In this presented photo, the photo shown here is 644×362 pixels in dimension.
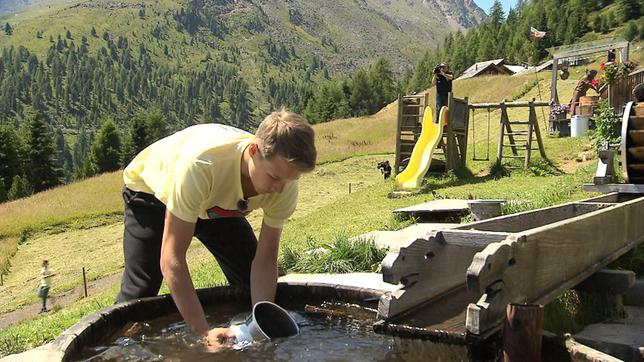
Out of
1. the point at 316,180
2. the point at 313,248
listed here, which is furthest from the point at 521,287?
the point at 316,180

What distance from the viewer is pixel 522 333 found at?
2.19 metres

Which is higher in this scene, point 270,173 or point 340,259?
point 270,173

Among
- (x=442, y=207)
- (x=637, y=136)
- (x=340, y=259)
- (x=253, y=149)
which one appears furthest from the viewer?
(x=442, y=207)

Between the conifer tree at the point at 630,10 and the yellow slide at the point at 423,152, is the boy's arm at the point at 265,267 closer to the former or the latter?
the yellow slide at the point at 423,152

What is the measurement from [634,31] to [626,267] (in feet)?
275

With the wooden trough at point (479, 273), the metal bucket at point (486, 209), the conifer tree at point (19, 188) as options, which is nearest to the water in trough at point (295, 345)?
the wooden trough at point (479, 273)

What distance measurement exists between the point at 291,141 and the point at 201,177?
22.6 inches

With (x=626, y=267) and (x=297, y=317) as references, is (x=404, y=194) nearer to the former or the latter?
(x=626, y=267)

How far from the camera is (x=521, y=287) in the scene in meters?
2.45

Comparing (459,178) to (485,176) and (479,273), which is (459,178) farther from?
(479,273)

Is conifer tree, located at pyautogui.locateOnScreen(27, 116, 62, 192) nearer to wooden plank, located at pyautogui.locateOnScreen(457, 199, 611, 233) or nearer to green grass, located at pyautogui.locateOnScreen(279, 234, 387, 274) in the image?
green grass, located at pyautogui.locateOnScreen(279, 234, 387, 274)

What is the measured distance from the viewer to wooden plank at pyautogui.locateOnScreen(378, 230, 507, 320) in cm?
250

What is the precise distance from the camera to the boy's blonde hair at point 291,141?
2712 millimetres

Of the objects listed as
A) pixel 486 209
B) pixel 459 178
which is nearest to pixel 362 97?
pixel 459 178
